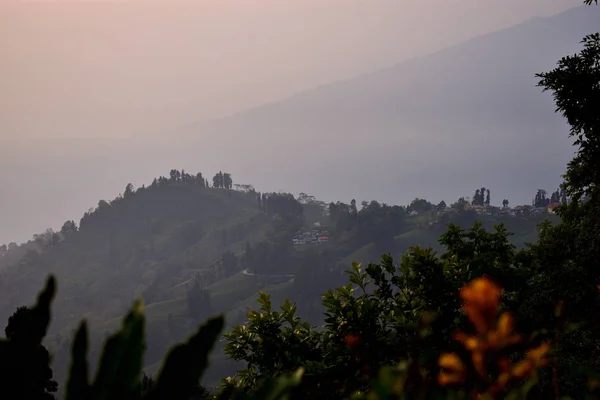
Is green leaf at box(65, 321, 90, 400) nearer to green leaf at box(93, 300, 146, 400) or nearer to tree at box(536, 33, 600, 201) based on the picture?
green leaf at box(93, 300, 146, 400)

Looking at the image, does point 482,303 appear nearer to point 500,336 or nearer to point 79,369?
point 500,336

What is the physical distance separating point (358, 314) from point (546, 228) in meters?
11.0

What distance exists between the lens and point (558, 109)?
53.0 ft

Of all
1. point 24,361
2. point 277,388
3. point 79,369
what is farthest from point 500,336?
point 24,361

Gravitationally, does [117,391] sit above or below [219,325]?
below

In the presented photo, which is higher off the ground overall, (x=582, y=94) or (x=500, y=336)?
(x=582, y=94)

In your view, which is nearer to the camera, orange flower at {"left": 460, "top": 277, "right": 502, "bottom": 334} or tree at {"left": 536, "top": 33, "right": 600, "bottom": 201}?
orange flower at {"left": 460, "top": 277, "right": 502, "bottom": 334}

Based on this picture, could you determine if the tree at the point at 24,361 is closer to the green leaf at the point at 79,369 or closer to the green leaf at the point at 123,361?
the green leaf at the point at 79,369

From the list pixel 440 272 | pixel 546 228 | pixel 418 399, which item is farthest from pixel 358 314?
pixel 546 228

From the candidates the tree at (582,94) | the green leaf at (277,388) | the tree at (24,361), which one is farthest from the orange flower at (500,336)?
the tree at (582,94)

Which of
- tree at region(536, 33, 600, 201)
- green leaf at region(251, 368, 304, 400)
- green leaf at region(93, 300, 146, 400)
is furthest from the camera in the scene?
tree at region(536, 33, 600, 201)

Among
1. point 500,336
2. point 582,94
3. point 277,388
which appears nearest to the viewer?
point 277,388

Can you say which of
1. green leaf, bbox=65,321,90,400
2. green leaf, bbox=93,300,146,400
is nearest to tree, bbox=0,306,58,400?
green leaf, bbox=65,321,90,400

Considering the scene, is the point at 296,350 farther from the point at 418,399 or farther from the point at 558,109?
the point at 558,109
